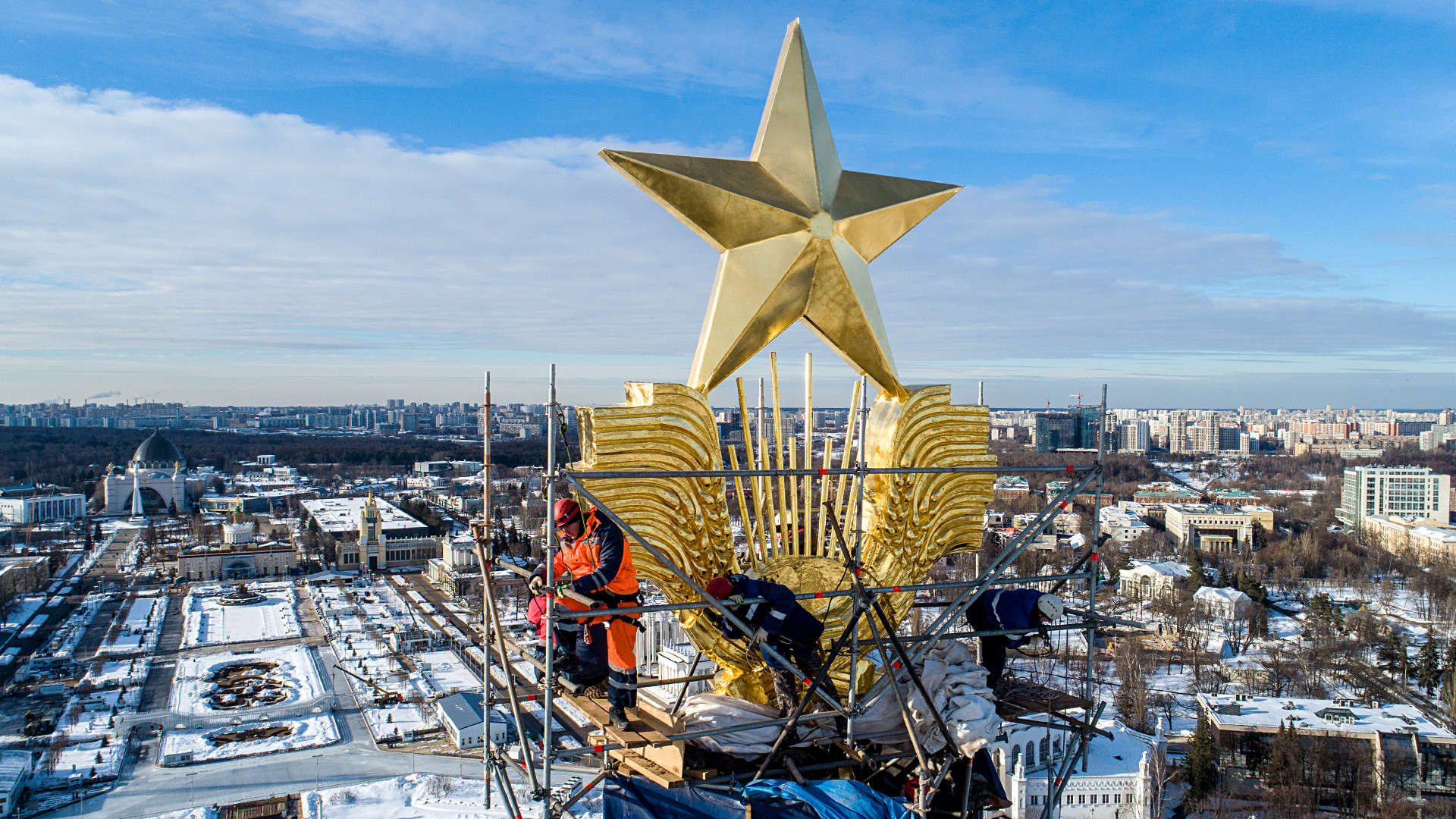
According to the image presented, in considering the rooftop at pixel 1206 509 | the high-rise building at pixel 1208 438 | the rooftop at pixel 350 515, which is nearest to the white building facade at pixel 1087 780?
the rooftop at pixel 1206 509

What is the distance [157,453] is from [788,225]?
9956 centimetres

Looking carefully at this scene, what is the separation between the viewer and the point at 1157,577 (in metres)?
47.4

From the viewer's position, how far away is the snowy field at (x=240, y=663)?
106 ft

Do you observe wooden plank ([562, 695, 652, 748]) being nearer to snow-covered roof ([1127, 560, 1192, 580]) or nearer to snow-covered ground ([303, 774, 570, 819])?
snow-covered ground ([303, 774, 570, 819])

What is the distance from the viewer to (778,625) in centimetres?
816

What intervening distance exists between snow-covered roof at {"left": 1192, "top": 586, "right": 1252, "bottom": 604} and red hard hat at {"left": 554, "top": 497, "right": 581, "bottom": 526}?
43179 mm

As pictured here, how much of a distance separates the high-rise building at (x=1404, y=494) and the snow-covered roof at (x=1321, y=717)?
5214 cm

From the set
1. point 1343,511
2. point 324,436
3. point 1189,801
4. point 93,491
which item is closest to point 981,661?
point 1189,801

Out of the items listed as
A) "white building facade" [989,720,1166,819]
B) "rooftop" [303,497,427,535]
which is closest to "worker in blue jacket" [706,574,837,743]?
"white building facade" [989,720,1166,819]

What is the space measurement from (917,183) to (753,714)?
18.8 feet

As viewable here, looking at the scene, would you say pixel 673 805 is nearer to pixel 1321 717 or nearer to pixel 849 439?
pixel 849 439

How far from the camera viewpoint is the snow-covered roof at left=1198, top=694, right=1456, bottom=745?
26.2m

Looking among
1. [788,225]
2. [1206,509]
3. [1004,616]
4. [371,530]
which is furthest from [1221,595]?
[371,530]

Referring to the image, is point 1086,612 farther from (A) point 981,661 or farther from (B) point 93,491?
(B) point 93,491
